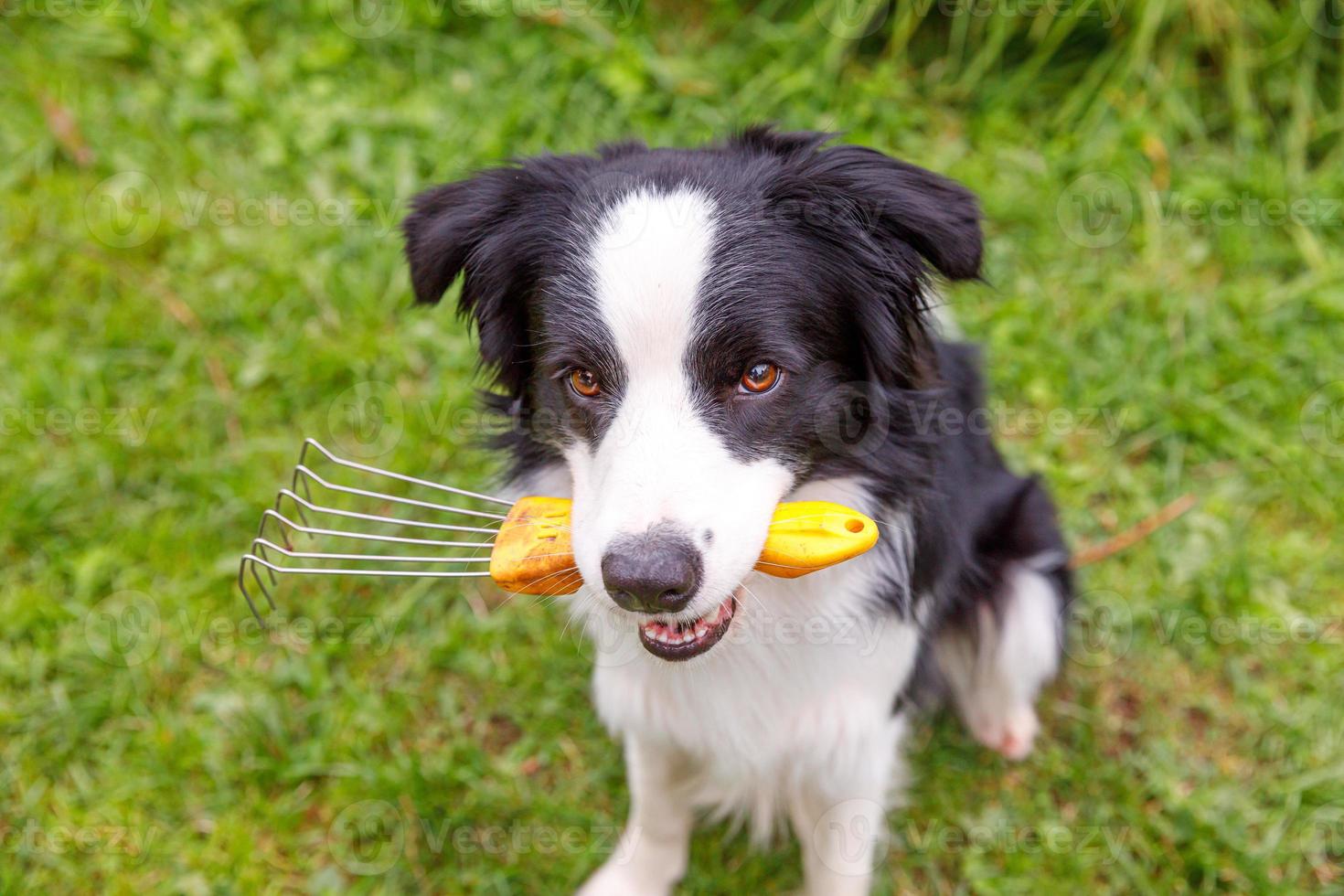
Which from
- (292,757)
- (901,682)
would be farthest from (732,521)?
(292,757)

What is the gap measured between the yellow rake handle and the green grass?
135cm

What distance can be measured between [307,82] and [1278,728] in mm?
4530

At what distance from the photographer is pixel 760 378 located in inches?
88.0

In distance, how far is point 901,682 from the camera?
8.96 feet

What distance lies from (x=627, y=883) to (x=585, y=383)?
1.58m

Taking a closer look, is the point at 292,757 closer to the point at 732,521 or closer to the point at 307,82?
the point at 732,521

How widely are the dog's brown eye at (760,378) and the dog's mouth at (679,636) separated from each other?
428 mm

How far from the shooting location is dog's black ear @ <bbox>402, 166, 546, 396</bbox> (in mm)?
2395

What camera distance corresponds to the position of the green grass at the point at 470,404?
328 cm

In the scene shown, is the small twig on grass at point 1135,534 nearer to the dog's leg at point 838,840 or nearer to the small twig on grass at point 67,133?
the dog's leg at point 838,840

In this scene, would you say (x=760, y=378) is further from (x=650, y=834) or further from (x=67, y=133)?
(x=67, y=133)

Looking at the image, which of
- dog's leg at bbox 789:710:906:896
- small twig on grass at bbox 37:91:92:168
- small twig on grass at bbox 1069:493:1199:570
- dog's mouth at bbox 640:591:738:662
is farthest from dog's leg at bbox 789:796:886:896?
small twig on grass at bbox 37:91:92:168

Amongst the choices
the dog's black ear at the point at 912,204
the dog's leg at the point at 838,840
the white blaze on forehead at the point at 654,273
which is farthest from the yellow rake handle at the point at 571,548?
the dog's leg at the point at 838,840

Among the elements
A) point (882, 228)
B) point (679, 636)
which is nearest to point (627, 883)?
point (679, 636)
